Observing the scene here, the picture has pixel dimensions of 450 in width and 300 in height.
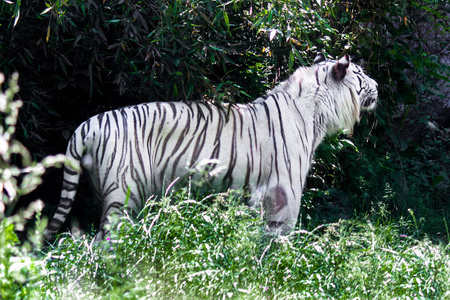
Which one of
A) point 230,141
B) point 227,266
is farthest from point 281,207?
point 227,266

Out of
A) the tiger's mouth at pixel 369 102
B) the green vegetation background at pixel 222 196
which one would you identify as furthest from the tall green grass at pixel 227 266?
the tiger's mouth at pixel 369 102

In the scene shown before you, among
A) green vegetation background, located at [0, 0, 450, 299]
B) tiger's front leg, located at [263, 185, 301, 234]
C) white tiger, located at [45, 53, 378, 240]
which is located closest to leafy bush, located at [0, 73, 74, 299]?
green vegetation background, located at [0, 0, 450, 299]

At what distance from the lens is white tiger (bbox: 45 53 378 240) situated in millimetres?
3779

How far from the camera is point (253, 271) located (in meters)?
3.03

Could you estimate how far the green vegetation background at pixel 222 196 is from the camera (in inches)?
112

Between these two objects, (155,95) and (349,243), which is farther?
(155,95)

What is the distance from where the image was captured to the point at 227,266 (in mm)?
3051

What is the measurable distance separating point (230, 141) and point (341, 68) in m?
1.10

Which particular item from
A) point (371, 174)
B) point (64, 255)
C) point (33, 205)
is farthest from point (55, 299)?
point (371, 174)

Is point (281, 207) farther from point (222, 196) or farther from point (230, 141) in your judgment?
point (222, 196)

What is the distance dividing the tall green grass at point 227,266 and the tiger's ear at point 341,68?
1470 millimetres

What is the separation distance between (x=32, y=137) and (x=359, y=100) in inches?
107

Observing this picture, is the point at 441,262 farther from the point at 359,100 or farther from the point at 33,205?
the point at 33,205

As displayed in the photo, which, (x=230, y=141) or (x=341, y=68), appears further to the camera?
Answer: (x=341, y=68)
